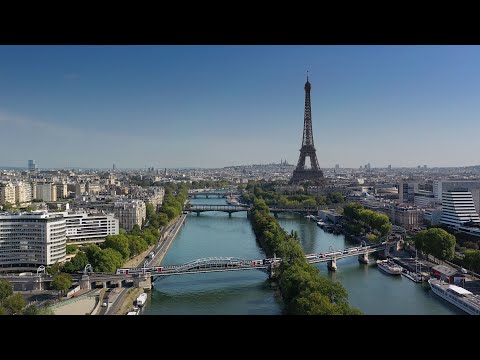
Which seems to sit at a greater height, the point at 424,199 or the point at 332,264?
the point at 424,199

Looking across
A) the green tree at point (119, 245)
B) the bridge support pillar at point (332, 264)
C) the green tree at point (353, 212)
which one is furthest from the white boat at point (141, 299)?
the green tree at point (353, 212)

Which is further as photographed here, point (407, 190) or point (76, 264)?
point (407, 190)

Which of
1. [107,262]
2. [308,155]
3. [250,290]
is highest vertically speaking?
[308,155]

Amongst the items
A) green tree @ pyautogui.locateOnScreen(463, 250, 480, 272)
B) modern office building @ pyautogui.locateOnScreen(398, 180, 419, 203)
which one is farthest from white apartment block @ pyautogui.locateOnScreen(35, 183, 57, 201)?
green tree @ pyautogui.locateOnScreen(463, 250, 480, 272)

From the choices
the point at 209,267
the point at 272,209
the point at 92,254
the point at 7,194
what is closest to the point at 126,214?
the point at 92,254

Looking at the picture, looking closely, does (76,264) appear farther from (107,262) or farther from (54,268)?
(107,262)

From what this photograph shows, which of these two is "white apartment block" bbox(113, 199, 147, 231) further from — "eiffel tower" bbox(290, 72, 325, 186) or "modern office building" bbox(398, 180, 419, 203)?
"eiffel tower" bbox(290, 72, 325, 186)
